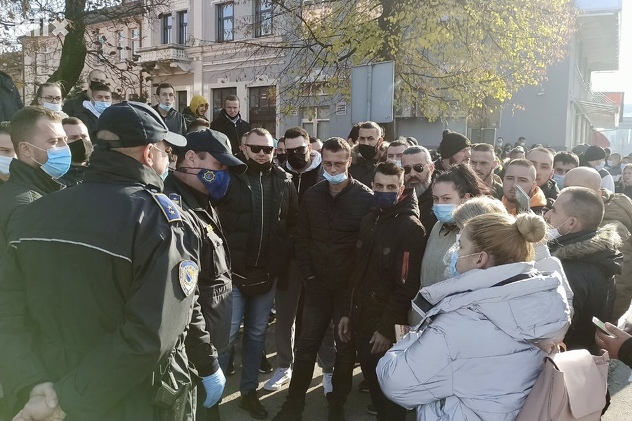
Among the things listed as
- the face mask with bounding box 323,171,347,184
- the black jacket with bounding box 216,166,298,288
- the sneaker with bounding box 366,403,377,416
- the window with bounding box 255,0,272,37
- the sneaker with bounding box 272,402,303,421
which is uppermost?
the window with bounding box 255,0,272,37

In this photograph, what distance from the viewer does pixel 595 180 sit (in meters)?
4.79

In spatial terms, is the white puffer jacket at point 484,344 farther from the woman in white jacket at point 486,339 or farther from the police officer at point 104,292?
the police officer at point 104,292

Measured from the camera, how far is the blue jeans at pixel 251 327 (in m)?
4.37

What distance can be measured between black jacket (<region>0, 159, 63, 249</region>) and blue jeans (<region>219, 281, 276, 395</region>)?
1.81 metres

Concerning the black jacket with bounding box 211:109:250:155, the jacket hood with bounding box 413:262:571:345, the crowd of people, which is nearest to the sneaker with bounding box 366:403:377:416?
the crowd of people

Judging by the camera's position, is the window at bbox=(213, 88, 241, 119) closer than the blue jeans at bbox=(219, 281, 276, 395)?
No

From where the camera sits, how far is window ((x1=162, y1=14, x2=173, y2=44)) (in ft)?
98.2

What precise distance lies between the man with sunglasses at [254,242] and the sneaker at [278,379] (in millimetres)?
445

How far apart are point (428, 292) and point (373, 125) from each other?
4.00m

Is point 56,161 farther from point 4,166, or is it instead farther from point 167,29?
point 167,29

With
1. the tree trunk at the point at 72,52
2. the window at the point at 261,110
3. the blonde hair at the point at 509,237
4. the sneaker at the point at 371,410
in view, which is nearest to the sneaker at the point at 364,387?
the sneaker at the point at 371,410

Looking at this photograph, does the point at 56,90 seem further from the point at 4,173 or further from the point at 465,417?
the point at 465,417

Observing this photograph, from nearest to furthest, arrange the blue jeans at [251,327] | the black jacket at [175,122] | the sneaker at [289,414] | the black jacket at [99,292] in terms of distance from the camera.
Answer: the black jacket at [99,292], the sneaker at [289,414], the blue jeans at [251,327], the black jacket at [175,122]

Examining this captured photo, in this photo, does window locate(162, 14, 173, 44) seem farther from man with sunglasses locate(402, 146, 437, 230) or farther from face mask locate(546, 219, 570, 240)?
face mask locate(546, 219, 570, 240)
